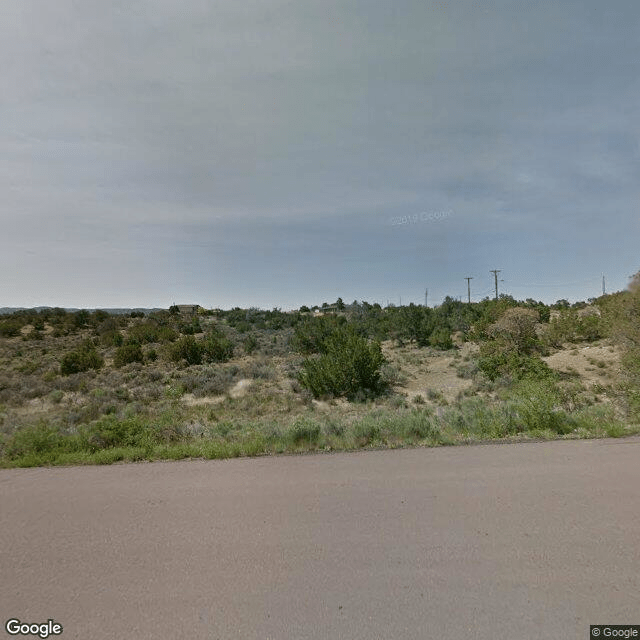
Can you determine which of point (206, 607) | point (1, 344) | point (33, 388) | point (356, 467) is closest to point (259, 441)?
point (356, 467)

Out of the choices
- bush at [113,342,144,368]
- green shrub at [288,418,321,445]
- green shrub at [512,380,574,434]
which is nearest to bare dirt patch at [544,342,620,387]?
green shrub at [512,380,574,434]

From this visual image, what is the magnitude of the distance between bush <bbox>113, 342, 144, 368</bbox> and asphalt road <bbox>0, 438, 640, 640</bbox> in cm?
2086

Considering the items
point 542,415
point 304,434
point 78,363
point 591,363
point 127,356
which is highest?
point 127,356

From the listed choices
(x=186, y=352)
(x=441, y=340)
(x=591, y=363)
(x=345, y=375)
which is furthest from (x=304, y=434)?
(x=441, y=340)

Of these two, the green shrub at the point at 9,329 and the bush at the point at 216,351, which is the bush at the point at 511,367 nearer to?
the bush at the point at 216,351

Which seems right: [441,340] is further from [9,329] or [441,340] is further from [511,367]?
[9,329]

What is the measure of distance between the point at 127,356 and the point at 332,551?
25257 millimetres

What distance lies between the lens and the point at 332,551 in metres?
3.57

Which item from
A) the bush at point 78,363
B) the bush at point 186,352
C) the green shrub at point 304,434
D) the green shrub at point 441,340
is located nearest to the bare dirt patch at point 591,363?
the green shrub at point 441,340

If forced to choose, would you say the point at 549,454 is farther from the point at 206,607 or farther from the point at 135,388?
the point at 135,388

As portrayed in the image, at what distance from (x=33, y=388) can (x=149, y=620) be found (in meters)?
21.1

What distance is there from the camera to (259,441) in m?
7.12

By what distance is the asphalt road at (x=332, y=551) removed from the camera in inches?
109

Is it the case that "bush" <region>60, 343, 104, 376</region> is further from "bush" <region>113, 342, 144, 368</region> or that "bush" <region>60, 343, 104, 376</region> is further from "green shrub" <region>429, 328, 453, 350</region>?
"green shrub" <region>429, 328, 453, 350</region>
